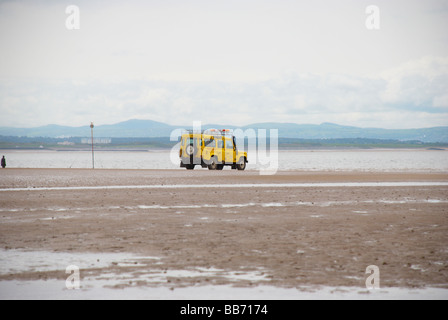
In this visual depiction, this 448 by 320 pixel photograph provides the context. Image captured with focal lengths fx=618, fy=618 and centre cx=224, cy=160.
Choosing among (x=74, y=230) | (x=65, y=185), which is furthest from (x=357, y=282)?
(x=65, y=185)

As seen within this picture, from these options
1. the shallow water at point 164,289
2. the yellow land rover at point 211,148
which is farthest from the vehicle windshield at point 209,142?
the shallow water at point 164,289

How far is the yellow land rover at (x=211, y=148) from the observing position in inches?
1710

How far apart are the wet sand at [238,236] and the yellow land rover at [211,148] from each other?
19485mm

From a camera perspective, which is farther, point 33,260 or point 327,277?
point 33,260

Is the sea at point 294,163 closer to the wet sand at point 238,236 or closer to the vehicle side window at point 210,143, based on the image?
the vehicle side window at point 210,143

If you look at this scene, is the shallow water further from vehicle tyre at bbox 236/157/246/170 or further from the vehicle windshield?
vehicle tyre at bbox 236/157/246/170

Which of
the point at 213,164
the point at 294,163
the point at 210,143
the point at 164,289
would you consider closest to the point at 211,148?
the point at 210,143

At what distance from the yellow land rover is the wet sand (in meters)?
19.5

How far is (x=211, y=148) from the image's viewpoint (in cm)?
4366

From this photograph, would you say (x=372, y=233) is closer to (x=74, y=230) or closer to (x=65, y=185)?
(x=74, y=230)

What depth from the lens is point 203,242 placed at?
12.5 metres

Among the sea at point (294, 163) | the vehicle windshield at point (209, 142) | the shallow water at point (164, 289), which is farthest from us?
the sea at point (294, 163)
